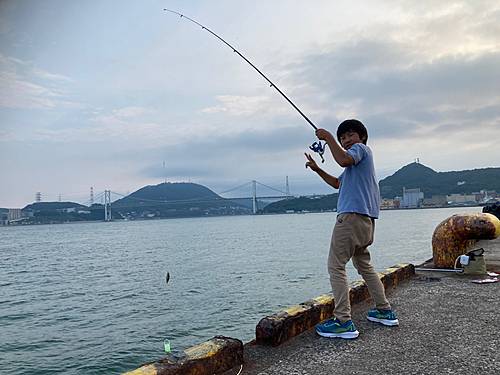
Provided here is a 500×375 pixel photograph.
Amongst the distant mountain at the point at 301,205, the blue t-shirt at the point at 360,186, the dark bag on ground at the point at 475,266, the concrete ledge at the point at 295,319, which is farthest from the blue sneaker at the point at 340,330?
the distant mountain at the point at 301,205

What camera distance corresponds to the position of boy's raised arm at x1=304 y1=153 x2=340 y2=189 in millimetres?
2662

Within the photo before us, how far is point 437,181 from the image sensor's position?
384 feet

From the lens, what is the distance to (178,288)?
11.0 metres

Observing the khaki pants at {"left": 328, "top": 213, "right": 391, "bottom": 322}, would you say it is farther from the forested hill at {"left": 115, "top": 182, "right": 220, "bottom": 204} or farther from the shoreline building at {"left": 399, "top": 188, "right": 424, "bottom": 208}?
the shoreline building at {"left": 399, "top": 188, "right": 424, "bottom": 208}

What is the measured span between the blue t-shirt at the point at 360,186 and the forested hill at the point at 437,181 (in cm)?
11297

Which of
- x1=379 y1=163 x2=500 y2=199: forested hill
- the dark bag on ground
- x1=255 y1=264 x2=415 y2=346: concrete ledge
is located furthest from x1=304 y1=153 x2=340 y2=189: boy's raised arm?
x1=379 y1=163 x2=500 y2=199: forested hill

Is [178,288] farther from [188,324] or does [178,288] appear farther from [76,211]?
[76,211]

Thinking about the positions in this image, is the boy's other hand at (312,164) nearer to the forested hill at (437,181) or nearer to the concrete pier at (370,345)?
the concrete pier at (370,345)

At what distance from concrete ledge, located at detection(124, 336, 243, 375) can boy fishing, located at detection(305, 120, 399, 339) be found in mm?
731

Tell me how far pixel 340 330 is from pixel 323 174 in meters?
1.10

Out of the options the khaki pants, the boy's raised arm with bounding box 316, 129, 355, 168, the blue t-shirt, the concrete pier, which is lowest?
the concrete pier

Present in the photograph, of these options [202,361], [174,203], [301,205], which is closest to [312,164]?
[202,361]

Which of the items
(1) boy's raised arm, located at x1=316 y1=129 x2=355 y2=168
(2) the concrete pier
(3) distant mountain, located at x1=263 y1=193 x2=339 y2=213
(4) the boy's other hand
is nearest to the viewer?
(2) the concrete pier

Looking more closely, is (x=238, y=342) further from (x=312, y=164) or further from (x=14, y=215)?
(x=14, y=215)
